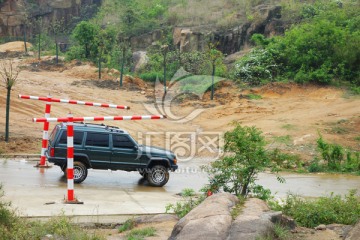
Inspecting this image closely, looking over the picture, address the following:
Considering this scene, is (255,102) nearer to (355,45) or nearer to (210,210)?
(355,45)

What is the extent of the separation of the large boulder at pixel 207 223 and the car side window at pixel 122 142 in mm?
7572

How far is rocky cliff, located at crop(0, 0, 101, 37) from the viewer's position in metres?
66.2

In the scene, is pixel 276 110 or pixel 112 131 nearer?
pixel 112 131

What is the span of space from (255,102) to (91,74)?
1336cm

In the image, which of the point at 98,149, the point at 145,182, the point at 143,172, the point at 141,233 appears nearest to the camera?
the point at 141,233

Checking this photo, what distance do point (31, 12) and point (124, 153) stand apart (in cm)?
5335

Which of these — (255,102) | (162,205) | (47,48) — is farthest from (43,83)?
(162,205)

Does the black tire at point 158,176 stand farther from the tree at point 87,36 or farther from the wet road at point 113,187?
the tree at point 87,36

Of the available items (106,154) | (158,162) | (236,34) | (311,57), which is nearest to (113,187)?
(106,154)

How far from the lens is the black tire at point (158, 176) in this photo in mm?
18406

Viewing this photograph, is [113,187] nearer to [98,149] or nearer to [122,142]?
[98,149]

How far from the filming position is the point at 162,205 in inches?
604

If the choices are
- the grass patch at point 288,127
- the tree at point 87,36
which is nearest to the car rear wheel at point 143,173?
the grass patch at point 288,127

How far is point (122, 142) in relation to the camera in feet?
59.9
